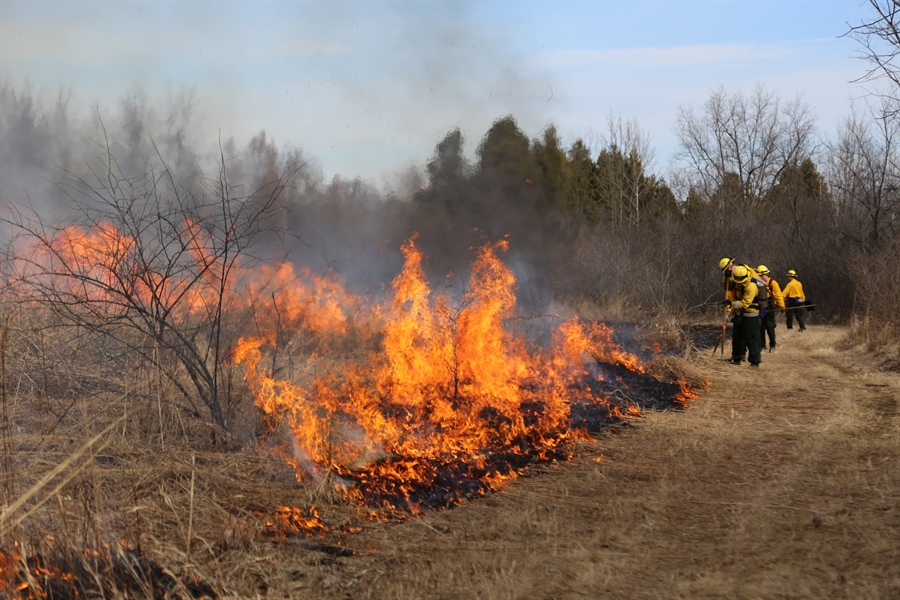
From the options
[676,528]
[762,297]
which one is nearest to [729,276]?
[762,297]

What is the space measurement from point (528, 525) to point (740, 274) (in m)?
9.43

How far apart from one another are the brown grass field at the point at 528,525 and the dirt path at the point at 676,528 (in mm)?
16

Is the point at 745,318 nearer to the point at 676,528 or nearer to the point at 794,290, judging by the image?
the point at 794,290

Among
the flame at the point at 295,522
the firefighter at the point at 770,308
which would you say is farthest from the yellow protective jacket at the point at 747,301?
the flame at the point at 295,522

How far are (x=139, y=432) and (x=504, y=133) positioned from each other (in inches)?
317

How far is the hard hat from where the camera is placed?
44.7 feet

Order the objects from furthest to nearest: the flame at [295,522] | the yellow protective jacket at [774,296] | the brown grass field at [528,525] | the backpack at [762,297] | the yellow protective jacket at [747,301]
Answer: the yellow protective jacket at [774,296] < the backpack at [762,297] < the yellow protective jacket at [747,301] < the flame at [295,522] < the brown grass field at [528,525]

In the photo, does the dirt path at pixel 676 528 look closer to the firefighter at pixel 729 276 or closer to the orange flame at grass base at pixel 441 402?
the orange flame at grass base at pixel 441 402

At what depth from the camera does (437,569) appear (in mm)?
4684

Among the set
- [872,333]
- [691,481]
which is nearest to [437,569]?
[691,481]

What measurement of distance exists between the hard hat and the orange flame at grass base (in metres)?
3.18

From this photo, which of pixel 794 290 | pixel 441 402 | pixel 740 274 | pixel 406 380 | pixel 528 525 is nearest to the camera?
pixel 528 525

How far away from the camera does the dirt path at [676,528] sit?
4.35 meters

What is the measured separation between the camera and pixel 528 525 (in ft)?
18.1
